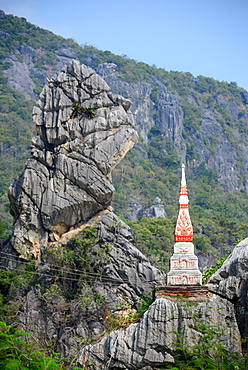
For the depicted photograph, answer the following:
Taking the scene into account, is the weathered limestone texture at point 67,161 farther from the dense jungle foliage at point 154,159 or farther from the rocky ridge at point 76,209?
the dense jungle foliage at point 154,159

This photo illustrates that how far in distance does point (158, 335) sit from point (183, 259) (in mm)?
2789

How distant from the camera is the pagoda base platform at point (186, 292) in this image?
471 inches

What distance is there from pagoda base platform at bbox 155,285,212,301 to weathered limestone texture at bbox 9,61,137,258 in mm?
14295

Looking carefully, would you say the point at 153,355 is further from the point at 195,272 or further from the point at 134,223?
the point at 134,223

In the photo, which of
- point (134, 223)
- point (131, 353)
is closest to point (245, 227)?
point (134, 223)

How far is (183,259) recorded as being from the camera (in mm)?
13633

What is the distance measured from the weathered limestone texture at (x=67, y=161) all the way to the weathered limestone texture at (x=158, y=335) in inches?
592

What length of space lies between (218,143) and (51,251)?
58.7 meters

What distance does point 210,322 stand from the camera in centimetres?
1132

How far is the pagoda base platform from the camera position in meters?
12.0

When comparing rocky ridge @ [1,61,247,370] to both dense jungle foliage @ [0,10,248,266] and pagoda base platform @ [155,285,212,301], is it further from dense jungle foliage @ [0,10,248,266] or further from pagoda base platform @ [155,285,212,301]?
pagoda base platform @ [155,285,212,301]

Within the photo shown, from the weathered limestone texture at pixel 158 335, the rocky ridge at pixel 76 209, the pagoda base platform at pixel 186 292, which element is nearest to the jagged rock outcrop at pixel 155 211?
the rocky ridge at pixel 76 209

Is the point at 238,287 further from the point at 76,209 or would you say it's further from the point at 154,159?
the point at 154,159

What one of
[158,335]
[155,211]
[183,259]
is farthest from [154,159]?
[158,335]
